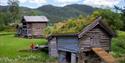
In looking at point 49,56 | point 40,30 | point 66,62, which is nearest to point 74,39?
point 66,62

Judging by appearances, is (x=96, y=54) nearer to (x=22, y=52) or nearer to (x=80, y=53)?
(x=80, y=53)

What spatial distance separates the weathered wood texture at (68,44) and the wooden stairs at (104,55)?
1868 mm

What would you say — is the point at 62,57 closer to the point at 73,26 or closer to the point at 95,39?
the point at 73,26

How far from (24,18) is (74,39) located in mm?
50672

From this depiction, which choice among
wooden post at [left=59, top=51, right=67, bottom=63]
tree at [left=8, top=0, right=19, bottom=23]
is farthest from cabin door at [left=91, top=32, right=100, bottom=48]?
tree at [left=8, top=0, right=19, bottom=23]

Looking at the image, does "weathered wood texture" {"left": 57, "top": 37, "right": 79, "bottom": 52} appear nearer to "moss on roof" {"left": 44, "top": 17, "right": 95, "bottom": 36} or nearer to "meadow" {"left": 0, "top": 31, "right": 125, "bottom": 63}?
"moss on roof" {"left": 44, "top": 17, "right": 95, "bottom": 36}

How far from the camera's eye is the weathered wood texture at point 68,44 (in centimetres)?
3762

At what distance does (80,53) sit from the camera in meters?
37.4

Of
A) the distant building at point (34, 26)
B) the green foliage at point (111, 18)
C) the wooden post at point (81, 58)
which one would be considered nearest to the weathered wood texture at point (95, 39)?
the wooden post at point (81, 58)

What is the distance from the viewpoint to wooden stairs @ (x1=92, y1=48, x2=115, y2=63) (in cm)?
3531

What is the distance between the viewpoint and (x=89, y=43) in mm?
37969

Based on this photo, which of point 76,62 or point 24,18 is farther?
point 24,18

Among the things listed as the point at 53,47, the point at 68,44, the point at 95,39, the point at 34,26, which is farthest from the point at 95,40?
the point at 34,26

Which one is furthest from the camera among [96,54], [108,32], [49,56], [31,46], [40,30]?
[40,30]
